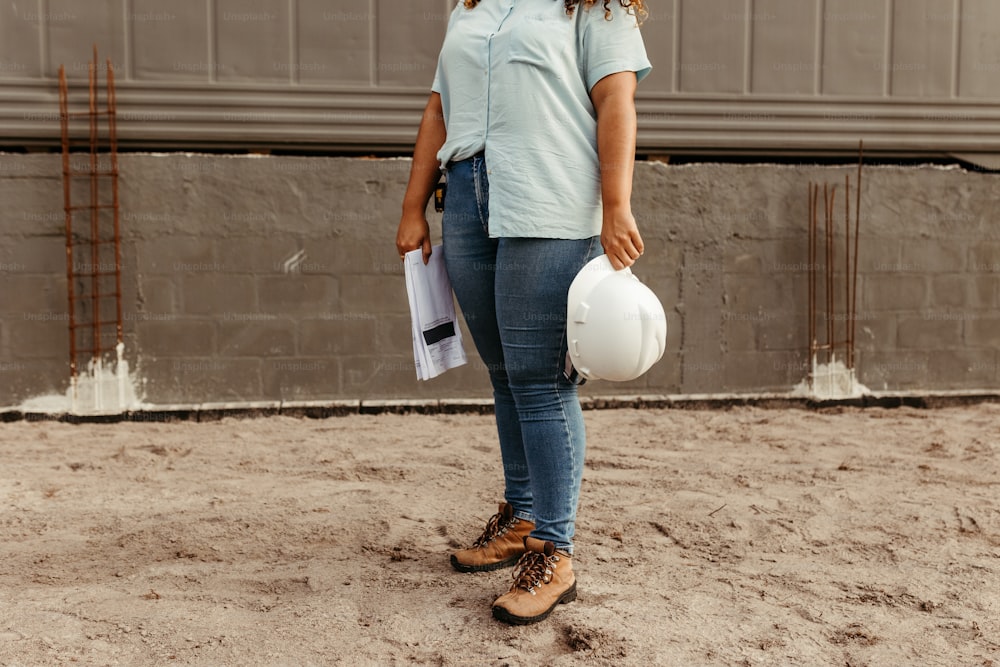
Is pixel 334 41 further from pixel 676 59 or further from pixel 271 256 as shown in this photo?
pixel 676 59

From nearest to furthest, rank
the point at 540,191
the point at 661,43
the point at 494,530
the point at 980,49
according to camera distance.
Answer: the point at 540,191, the point at 494,530, the point at 661,43, the point at 980,49

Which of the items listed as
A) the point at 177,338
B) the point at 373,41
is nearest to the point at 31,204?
the point at 177,338

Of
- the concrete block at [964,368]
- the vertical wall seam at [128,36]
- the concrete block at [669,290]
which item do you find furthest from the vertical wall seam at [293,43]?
the concrete block at [964,368]

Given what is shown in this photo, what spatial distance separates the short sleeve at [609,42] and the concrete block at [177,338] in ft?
9.52

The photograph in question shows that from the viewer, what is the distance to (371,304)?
4.65m

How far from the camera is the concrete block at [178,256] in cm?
449

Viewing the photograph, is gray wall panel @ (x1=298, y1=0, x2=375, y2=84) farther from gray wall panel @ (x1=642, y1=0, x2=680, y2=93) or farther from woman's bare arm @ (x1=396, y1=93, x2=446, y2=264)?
woman's bare arm @ (x1=396, y1=93, x2=446, y2=264)

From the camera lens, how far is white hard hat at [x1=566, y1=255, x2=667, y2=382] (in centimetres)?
208

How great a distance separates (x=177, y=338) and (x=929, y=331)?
3.79 meters

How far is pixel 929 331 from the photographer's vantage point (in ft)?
16.4

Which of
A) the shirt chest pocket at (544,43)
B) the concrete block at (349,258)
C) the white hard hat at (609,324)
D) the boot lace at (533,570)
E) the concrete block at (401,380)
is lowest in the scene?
the boot lace at (533,570)

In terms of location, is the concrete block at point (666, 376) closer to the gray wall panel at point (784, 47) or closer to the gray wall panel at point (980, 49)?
the gray wall panel at point (784, 47)

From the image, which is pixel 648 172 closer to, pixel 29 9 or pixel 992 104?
pixel 992 104

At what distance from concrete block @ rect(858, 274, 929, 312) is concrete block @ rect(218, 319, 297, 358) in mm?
2899
